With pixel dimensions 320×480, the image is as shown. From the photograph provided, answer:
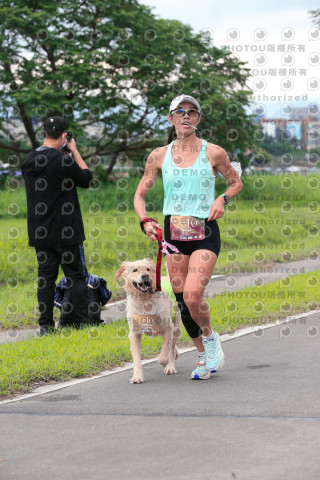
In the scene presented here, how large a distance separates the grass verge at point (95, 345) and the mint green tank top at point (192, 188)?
6.02 feet

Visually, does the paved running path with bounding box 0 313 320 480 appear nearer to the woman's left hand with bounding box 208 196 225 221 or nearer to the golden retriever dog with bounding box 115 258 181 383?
the golden retriever dog with bounding box 115 258 181 383

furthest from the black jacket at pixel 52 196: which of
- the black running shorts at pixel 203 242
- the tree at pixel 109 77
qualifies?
the tree at pixel 109 77

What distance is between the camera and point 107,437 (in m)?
5.50

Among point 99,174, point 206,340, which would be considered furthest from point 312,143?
point 206,340

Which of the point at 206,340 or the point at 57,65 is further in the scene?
the point at 57,65

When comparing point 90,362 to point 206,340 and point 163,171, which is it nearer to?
point 206,340

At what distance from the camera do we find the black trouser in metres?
9.49

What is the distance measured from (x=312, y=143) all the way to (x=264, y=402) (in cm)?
2788

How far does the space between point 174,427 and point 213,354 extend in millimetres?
1785

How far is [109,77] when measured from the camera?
27781 mm

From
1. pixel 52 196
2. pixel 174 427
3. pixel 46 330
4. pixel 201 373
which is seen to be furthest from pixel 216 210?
pixel 46 330

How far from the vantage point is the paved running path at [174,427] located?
4.82 metres

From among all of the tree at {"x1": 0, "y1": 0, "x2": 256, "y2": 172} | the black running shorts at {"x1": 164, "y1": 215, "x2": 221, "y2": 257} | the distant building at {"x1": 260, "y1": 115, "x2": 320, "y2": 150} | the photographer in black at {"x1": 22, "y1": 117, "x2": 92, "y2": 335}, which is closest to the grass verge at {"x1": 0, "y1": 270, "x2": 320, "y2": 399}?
the photographer in black at {"x1": 22, "y1": 117, "x2": 92, "y2": 335}

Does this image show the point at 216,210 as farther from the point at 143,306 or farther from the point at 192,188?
the point at 143,306
